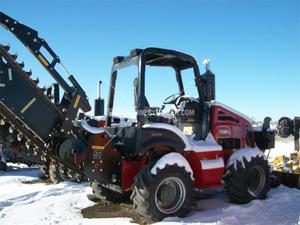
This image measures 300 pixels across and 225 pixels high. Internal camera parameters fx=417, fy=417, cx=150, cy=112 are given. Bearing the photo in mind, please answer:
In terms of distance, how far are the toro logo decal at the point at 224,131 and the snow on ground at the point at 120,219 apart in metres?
1.24

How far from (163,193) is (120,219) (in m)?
0.79

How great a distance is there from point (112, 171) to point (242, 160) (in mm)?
2477

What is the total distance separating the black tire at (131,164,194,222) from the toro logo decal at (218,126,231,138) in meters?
1.52

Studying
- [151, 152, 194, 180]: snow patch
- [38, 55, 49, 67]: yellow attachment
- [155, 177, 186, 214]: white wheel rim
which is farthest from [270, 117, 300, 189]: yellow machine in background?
[38, 55, 49, 67]: yellow attachment

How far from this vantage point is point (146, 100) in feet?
22.4

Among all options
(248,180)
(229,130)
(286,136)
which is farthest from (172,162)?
(286,136)

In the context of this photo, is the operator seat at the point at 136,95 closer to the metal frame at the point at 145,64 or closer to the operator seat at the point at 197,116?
the metal frame at the point at 145,64

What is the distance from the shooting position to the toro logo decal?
7891 mm

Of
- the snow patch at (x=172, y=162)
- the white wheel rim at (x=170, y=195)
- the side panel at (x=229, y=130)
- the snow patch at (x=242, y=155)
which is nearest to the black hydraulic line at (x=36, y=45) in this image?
the snow patch at (x=172, y=162)

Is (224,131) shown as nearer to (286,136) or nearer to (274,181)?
(286,136)

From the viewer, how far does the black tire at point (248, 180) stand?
24.6ft

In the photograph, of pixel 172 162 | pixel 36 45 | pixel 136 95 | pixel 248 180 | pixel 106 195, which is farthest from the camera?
pixel 248 180

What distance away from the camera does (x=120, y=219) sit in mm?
6371

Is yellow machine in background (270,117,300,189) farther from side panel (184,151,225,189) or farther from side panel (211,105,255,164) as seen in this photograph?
side panel (184,151,225,189)
